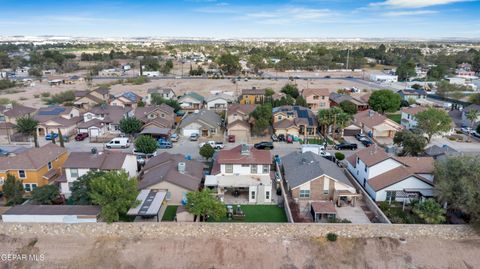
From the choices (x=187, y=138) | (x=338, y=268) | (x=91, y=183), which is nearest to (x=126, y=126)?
(x=187, y=138)

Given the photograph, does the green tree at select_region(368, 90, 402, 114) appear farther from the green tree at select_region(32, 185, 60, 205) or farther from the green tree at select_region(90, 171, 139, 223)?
the green tree at select_region(32, 185, 60, 205)

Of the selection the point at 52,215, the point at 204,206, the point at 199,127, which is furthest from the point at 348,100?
the point at 52,215

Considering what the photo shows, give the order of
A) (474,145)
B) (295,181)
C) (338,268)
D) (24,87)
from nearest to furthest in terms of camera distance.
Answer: (338,268) → (295,181) → (474,145) → (24,87)

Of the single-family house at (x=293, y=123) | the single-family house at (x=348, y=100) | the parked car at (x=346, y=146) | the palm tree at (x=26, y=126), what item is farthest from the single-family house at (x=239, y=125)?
the palm tree at (x=26, y=126)

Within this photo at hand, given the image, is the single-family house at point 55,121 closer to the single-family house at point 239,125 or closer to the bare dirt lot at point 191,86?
the single-family house at point 239,125

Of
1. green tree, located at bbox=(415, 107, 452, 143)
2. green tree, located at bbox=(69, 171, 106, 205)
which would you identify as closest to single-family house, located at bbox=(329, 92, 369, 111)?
green tree, located at bbox=(415, 107, 452, 143)

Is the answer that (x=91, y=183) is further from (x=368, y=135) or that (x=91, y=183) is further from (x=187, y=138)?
(x=368, y=135)
